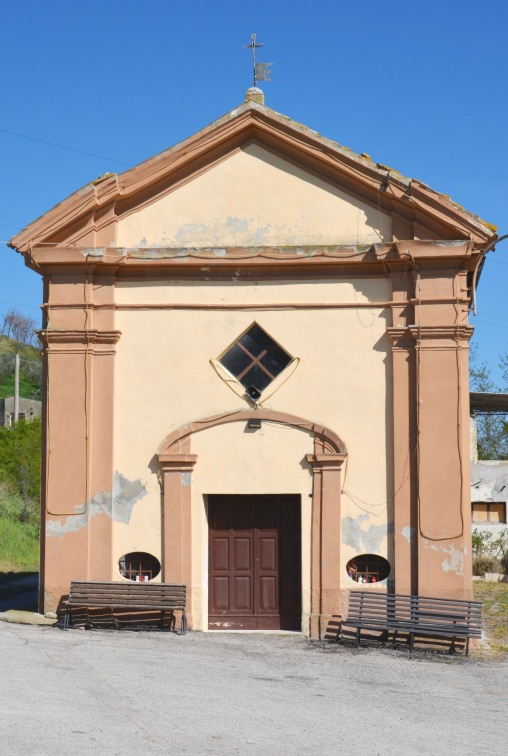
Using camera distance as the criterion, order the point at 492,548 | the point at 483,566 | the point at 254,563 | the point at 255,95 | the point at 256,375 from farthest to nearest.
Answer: the point at 492,548 → the point at 483,566 → the point at 255,95 → the point at 254,563 → the point at 256,375

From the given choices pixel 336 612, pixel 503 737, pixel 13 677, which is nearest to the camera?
pixel 503 737

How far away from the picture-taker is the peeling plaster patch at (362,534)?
13.6m

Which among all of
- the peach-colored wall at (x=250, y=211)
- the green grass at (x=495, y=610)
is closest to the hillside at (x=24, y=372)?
the green grass at (x=495, y=610)

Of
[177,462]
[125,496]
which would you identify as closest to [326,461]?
[177,462]

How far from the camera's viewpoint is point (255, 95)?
1476 cm

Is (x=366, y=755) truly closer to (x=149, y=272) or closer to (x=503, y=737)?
(x=503, y=737)

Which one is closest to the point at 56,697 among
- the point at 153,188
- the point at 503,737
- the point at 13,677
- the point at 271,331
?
the point at 13,677

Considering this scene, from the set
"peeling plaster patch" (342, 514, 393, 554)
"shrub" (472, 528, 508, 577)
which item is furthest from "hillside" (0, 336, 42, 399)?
"peeling plaster patch" (342, 514, 393, 554)

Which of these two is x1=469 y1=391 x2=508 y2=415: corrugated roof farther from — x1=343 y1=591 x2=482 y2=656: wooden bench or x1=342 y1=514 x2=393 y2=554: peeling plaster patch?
x1=343 y1=591 x2=482 y2=656: wooden bench

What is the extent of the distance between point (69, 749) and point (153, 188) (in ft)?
28.3

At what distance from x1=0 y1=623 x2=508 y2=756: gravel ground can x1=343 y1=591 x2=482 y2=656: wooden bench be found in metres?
0.32

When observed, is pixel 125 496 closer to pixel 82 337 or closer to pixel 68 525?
pixel 68 525

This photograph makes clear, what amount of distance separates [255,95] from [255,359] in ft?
12.8

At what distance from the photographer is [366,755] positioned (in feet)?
26.2
